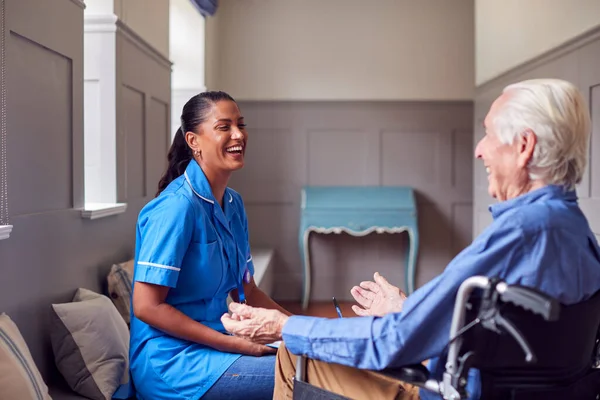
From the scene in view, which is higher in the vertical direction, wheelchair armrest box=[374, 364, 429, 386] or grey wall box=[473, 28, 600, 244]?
grey wall box=[473, 28, 600, 244]

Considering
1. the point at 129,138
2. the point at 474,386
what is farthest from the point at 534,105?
the point at 129,138

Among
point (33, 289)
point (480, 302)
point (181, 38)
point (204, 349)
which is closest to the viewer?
point (480, 302)

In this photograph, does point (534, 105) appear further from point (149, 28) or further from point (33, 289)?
point (149, 28)

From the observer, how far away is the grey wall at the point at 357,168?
233 inches

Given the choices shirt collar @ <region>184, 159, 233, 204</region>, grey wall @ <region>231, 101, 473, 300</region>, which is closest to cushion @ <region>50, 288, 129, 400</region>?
shirt collar @ <region>184, 159, 233, 204</region>

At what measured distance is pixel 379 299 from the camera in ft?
5.83

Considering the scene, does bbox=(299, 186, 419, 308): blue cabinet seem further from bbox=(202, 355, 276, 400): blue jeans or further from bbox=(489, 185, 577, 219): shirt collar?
bbox=(489, 185, 577, 219): shirt collar

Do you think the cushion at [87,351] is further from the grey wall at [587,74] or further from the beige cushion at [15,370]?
the grey wall at [587,74]

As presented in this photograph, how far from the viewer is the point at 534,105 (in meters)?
1.29

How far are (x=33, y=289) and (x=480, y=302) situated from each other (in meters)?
1.42

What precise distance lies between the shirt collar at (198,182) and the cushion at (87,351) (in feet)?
1.93

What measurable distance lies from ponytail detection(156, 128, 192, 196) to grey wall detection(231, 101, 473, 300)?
3773mm

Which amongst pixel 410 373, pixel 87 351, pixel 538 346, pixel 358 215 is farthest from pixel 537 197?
pixel 358 215

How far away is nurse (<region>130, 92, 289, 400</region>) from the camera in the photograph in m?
1.77
